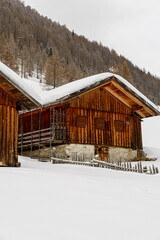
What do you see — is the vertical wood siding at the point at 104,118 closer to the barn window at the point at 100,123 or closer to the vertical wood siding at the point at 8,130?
the barn window at the point at 100,123

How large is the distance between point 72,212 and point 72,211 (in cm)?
5

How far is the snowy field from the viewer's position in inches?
197

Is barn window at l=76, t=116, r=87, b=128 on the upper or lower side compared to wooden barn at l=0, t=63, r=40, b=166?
upper

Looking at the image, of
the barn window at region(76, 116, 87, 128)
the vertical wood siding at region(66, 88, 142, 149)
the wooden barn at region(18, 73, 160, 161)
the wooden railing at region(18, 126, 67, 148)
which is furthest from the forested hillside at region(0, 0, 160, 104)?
the barn window at region(76, 116, 87, 128)

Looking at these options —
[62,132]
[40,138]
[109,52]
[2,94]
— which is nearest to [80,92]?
[62,132]

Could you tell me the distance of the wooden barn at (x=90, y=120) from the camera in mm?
23875

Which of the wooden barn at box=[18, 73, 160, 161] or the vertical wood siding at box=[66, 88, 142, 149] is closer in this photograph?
the wooden barn at box=[18, 73, 160, 161]

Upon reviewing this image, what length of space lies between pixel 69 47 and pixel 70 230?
131 m

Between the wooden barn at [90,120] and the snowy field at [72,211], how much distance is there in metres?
15.2

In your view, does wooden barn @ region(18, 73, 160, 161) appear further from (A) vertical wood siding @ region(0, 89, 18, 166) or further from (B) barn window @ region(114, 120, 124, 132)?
(A) vertical wood siding @ region(0, 89, 18, 166)

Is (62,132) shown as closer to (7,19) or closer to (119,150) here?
(119,150)

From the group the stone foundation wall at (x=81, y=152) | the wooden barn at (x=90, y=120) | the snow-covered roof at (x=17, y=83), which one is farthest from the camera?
the wooden barn at (x=90, y=120)

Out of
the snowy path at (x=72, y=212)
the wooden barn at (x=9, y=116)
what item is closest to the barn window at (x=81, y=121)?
the wooden barn at (x=9, y=116)

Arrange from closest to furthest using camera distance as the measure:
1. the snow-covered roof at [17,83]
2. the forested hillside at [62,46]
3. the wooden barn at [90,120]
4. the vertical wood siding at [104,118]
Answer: the snow-covered roof at [17,83]
the wooden barn at [90,120]
the vertical wood siding at [104,118]
the forested hillside at [62,46]
